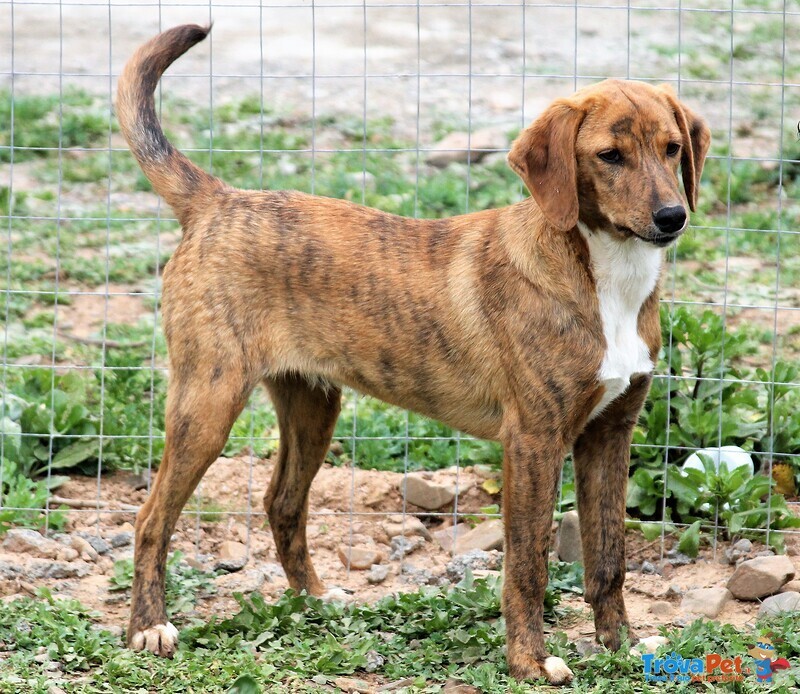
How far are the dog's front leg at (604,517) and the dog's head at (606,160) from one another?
813 millimetres

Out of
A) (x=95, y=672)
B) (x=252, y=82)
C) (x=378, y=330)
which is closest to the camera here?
(x=95, y=672)

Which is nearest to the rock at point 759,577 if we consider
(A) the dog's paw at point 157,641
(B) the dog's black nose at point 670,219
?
(B) the dog's black nose at point 670,219

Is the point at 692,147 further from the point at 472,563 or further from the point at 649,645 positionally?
the point at 472,563

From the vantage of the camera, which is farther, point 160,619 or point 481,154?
point 481,154

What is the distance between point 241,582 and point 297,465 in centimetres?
63

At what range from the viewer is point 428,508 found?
5.99 metres

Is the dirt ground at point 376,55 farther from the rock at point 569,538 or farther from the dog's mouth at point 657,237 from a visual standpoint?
the dog's mouth at point 657,237

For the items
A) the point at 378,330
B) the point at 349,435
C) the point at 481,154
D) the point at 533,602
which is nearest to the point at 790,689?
the point at 533,602

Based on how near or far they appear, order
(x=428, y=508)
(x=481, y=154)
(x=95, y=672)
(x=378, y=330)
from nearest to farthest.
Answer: (x=95, y=672) → (x=378, y=330) → (x=428, y=508) → (x=481, y=154)

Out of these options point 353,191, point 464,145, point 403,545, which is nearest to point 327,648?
point 403,545

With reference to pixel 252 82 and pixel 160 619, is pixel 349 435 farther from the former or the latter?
pixel 252 82

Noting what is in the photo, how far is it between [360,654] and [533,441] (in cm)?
104

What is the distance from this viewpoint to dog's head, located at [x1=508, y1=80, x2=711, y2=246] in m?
4.09

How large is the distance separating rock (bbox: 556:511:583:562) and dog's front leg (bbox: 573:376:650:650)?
32.8 inches
